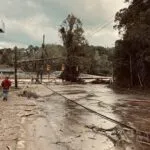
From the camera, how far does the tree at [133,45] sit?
43.6 metres

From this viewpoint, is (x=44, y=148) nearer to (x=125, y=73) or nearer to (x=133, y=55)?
(x=133, y=55)

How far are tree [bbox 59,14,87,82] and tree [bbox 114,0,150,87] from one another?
2608 cm

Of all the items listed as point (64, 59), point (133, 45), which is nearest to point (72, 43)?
point (64, 59)

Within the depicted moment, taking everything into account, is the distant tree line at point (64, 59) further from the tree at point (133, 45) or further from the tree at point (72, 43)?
the tree at point (133, 45)

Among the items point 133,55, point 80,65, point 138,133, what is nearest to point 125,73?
point 133,55

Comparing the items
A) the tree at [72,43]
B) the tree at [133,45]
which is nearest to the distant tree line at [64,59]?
the tree at [72,43]

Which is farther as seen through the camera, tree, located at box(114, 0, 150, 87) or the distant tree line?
the distant tree line

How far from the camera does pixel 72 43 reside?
267ft

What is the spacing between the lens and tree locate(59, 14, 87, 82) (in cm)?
8044

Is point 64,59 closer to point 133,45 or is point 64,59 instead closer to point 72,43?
point 72,43

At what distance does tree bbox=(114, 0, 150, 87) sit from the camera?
4362cm

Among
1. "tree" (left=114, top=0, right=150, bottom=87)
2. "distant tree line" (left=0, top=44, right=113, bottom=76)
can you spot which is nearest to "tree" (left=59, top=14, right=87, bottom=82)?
"distant tree line" (left=0, top=44, right=113, bottom=76)

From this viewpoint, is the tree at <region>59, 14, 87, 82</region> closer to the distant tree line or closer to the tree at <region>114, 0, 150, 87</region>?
the distant tree line

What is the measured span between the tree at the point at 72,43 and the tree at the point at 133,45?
26079 mm
